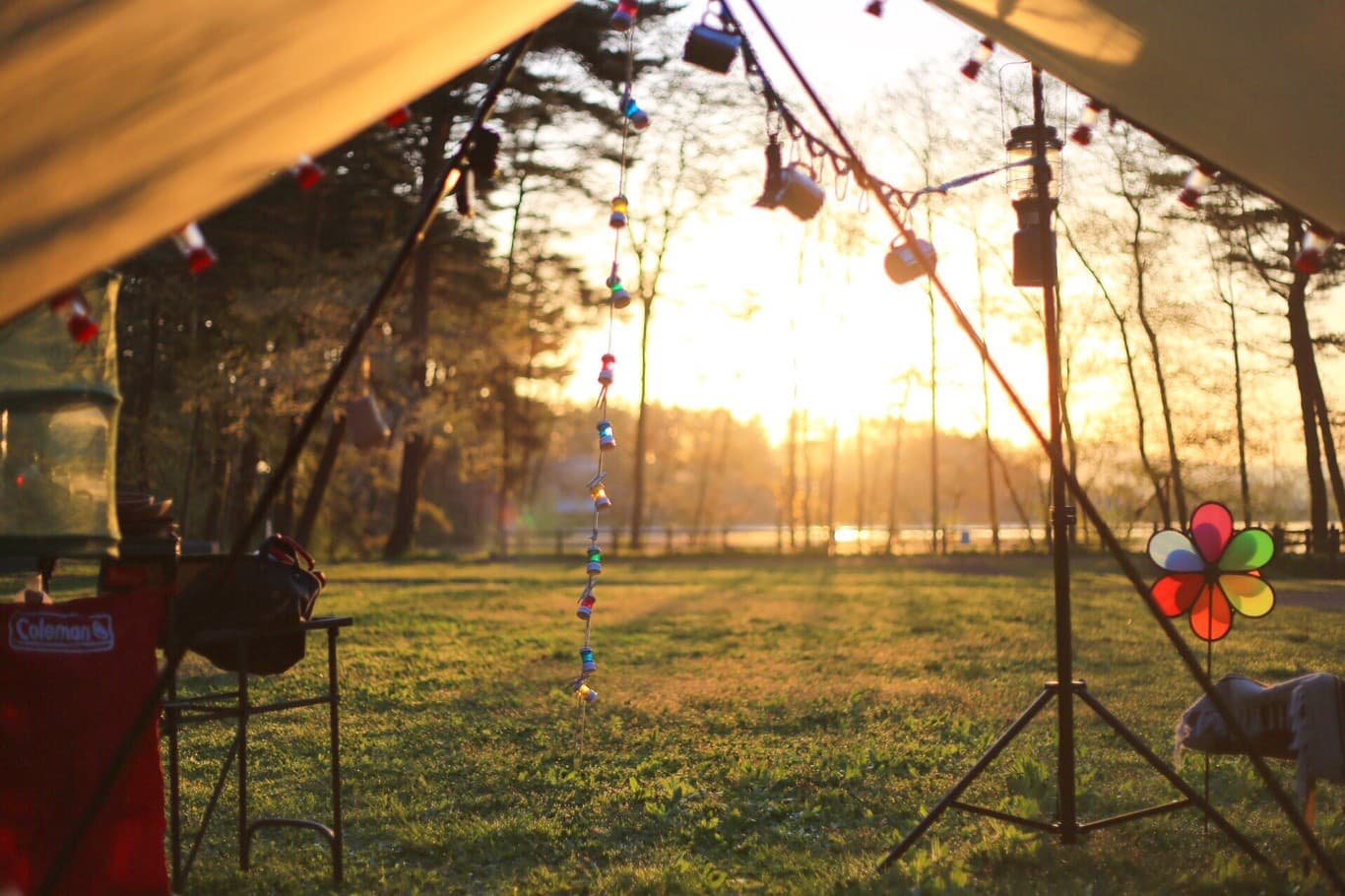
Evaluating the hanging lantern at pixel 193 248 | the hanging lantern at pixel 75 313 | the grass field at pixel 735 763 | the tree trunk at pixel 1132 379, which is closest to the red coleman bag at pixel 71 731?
the grass field at pixel 735 763

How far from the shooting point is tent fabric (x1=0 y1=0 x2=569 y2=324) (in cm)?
199

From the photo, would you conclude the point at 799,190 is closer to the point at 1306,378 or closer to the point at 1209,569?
the point at 1209,569

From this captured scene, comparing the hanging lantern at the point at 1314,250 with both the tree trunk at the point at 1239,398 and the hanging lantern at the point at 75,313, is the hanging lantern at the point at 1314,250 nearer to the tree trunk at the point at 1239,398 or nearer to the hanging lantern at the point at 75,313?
the hanging lantern at the point at 75,313

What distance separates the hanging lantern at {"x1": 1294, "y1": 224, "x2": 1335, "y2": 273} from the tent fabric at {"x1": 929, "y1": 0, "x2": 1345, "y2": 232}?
0.06 m

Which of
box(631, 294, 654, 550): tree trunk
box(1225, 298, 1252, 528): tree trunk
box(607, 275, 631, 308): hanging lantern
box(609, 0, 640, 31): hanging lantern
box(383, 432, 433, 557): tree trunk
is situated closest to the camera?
box(609, 0, 640, 31): hanging lantern

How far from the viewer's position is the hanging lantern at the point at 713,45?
352 cm

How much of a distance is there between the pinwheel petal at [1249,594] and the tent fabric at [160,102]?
3.18 m

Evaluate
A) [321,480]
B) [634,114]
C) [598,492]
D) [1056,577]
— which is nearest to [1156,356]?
[321,480]

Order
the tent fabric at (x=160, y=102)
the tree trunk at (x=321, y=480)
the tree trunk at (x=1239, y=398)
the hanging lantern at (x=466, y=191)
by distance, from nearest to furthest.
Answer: the tent fabric at (x=160, y=102), the hanging lantern at (x=466, y=191), the tree trunk at (x=1239, y=398), the tree trunk at (x=321, y=480)

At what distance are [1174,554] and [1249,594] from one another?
0.93ft

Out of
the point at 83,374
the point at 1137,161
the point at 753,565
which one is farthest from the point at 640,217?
the point at 83,374

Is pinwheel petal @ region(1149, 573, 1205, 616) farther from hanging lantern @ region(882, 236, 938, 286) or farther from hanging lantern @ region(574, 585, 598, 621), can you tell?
hanging lantern @ region(574, 585, 598, 621)

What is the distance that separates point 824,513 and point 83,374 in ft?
134

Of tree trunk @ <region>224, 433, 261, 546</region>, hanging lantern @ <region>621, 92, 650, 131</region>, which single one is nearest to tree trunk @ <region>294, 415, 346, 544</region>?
tree trunk @ <region>224, 433, 261, 546</region>
